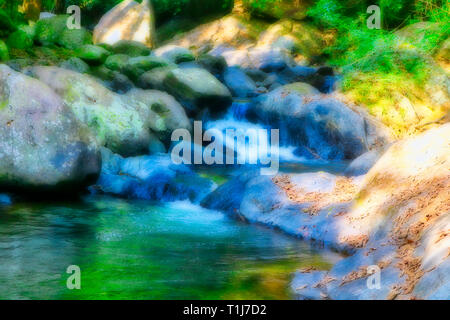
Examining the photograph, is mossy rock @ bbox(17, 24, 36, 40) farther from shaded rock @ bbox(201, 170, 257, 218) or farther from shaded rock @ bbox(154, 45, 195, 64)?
shaded rock @ bbox(201, 170, 257, 218)

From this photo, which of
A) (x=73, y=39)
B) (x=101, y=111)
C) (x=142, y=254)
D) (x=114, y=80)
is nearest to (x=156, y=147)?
(x=101, y=111)

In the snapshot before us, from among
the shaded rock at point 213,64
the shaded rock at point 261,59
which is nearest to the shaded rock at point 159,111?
the shaded rock at point 213,64

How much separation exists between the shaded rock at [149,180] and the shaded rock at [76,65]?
14.3ft

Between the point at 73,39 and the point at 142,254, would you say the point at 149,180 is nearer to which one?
the point at 142,254

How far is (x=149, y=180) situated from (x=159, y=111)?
129 inches

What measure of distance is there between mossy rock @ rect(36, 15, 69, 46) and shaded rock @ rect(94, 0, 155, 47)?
3.68m

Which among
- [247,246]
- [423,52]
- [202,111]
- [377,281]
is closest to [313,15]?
[423,52]

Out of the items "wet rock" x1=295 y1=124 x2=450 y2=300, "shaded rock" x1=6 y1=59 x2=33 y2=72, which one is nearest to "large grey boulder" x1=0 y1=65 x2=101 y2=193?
"shaded rock" x1=6 y1=59 x2=33 y2=72

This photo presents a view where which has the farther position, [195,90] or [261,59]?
A: [261,59]

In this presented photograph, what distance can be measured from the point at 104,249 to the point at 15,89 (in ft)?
14.4

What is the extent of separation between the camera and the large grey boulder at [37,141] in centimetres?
1023

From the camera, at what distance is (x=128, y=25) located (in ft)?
75.3

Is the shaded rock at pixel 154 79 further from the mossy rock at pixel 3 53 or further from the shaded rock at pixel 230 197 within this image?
the shaded rock at pixel 230 197
